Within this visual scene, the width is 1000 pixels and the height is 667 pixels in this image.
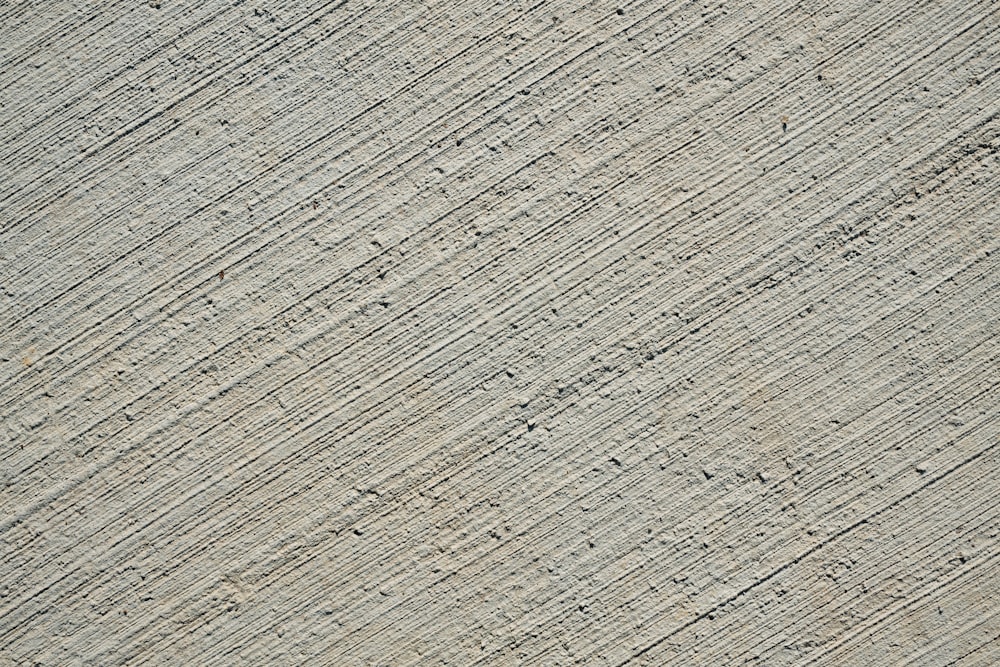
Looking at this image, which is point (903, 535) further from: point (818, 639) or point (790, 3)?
point (790, 3)

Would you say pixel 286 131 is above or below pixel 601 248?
above

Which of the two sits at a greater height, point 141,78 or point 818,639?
point 141,78

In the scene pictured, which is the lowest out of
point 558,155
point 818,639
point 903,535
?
point 818,639

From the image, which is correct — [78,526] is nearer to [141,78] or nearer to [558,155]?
[141,78]

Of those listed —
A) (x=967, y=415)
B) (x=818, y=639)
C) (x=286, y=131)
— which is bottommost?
(x=818, y=639)

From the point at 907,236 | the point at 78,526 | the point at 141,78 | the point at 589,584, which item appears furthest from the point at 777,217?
the point at 78,526

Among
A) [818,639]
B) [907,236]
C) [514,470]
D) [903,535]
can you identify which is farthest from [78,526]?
[907,236]
